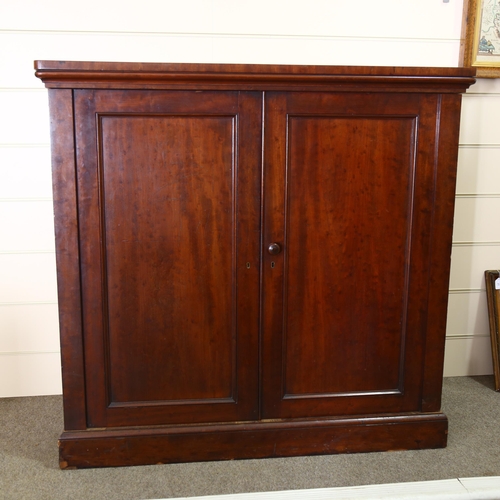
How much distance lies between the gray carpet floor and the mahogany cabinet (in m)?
0.06

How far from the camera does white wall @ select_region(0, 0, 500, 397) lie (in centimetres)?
238

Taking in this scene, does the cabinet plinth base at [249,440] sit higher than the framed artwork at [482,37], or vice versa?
the framed artwork at [482,37]

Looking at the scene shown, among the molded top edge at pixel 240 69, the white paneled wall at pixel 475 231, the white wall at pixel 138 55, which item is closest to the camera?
the molded top edge at pixel 240 69

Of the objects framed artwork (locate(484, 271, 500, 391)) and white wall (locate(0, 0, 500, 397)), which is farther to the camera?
framed artwork (locate(484, 271, 500, 391))

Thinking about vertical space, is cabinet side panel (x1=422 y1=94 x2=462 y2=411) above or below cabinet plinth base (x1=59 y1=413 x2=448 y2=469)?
above

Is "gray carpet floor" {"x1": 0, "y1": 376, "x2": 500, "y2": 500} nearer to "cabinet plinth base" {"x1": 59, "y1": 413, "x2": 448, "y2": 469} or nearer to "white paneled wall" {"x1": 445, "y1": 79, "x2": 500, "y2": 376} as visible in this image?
"cabinet plinth base" {"x1": 59, "y1": 413, "x2": 448, "y2": 469}

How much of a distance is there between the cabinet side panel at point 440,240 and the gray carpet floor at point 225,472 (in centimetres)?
23

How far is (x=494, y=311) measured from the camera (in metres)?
2.69

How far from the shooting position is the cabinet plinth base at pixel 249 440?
1958 millimetres

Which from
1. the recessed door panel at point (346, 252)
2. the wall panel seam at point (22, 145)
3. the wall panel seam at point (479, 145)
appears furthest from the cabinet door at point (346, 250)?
the wall panel seam at point (22, 145)

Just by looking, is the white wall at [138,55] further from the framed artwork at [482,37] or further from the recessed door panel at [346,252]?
the recessed door panel at [346,252]

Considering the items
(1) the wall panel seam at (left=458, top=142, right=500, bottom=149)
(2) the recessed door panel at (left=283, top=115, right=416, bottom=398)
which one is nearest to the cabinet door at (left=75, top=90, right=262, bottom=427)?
(2) the recessed door panel at (left=283, top=115, right=416, bottom=398)

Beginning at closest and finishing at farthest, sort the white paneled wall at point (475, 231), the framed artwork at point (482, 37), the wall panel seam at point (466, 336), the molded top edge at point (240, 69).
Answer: the molded top edge at point (240, 69)
the framed artwork at point (482, 37)
the white paneled wall at point (475, 231)
the wall panel seam at point (466, 336)

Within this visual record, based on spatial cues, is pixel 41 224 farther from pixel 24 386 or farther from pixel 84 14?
pixel 84 14
